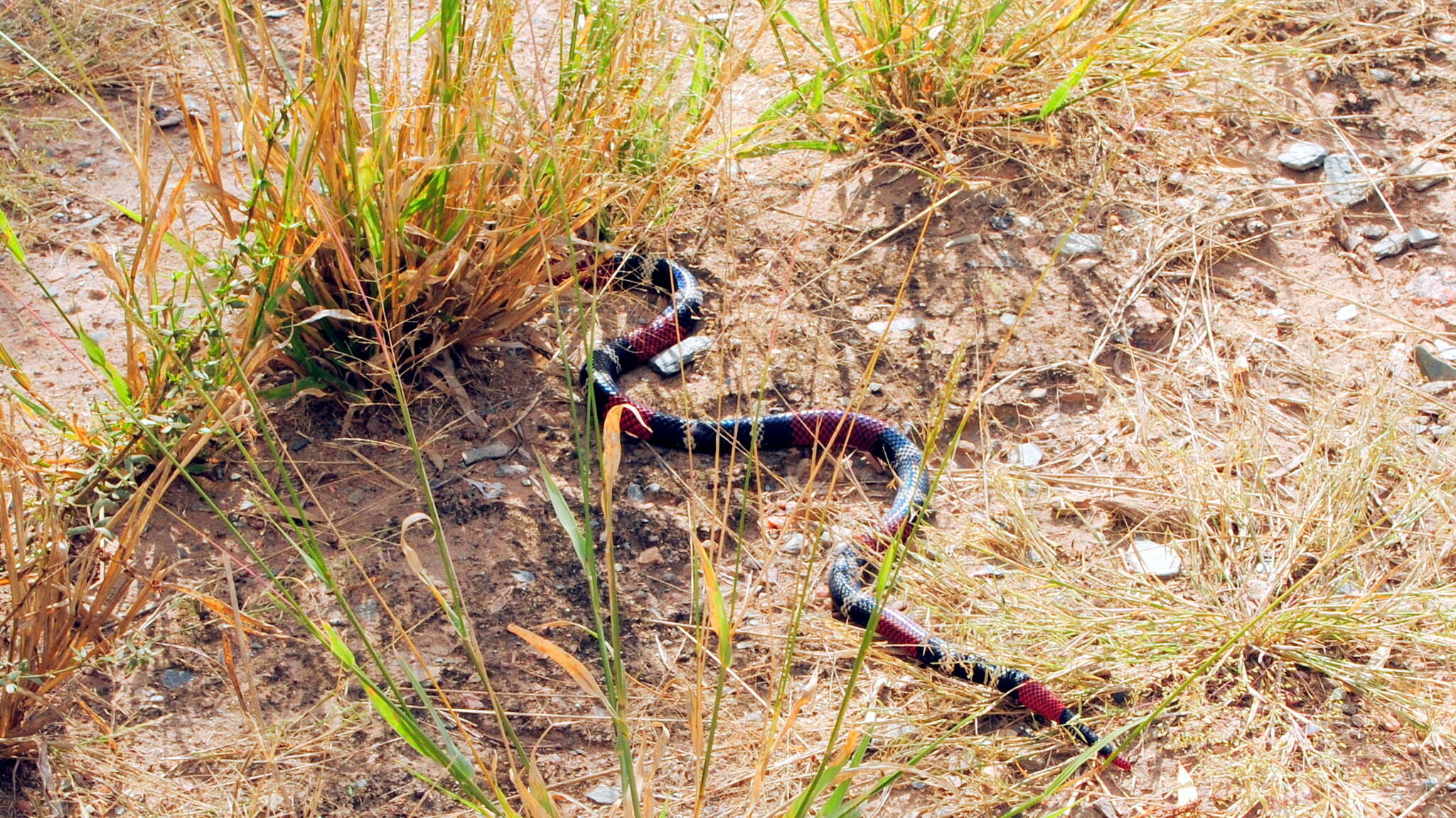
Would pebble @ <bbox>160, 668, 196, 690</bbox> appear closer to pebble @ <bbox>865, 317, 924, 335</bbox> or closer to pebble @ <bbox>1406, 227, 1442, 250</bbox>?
pebble @ <bbox>865, 317, 924, 335</bbox>

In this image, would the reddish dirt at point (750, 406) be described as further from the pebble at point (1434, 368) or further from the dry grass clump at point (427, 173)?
the dry grass clump at point (427, 173)

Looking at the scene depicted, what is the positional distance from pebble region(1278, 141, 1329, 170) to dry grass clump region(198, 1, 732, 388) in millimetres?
1813

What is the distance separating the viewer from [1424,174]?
11.9ft

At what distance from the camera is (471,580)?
2648 millimetres

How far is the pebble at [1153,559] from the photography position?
2.62m

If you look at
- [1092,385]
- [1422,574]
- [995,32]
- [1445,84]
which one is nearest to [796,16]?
[995,32]

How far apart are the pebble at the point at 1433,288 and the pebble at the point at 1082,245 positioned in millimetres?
848

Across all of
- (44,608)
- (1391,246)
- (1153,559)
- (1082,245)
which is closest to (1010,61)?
(1082,245)

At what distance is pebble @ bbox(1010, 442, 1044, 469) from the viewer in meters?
2.97

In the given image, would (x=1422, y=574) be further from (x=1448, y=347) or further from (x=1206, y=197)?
(x=1206, y=197)

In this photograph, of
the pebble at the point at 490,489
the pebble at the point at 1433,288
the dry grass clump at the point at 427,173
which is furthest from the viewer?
the pebble at the point at 1433,288

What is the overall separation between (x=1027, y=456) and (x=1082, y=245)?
850 millimetres

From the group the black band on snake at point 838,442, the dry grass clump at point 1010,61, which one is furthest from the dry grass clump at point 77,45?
the dry grass clump at point 1010,61

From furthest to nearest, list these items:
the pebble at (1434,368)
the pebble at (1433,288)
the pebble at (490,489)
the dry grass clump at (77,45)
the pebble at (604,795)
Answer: the dry grass clump at (77,45), the pebble at (1433,288), the pebble at (1434,368), the pebble at (490,489), the pebble at (604,795)
